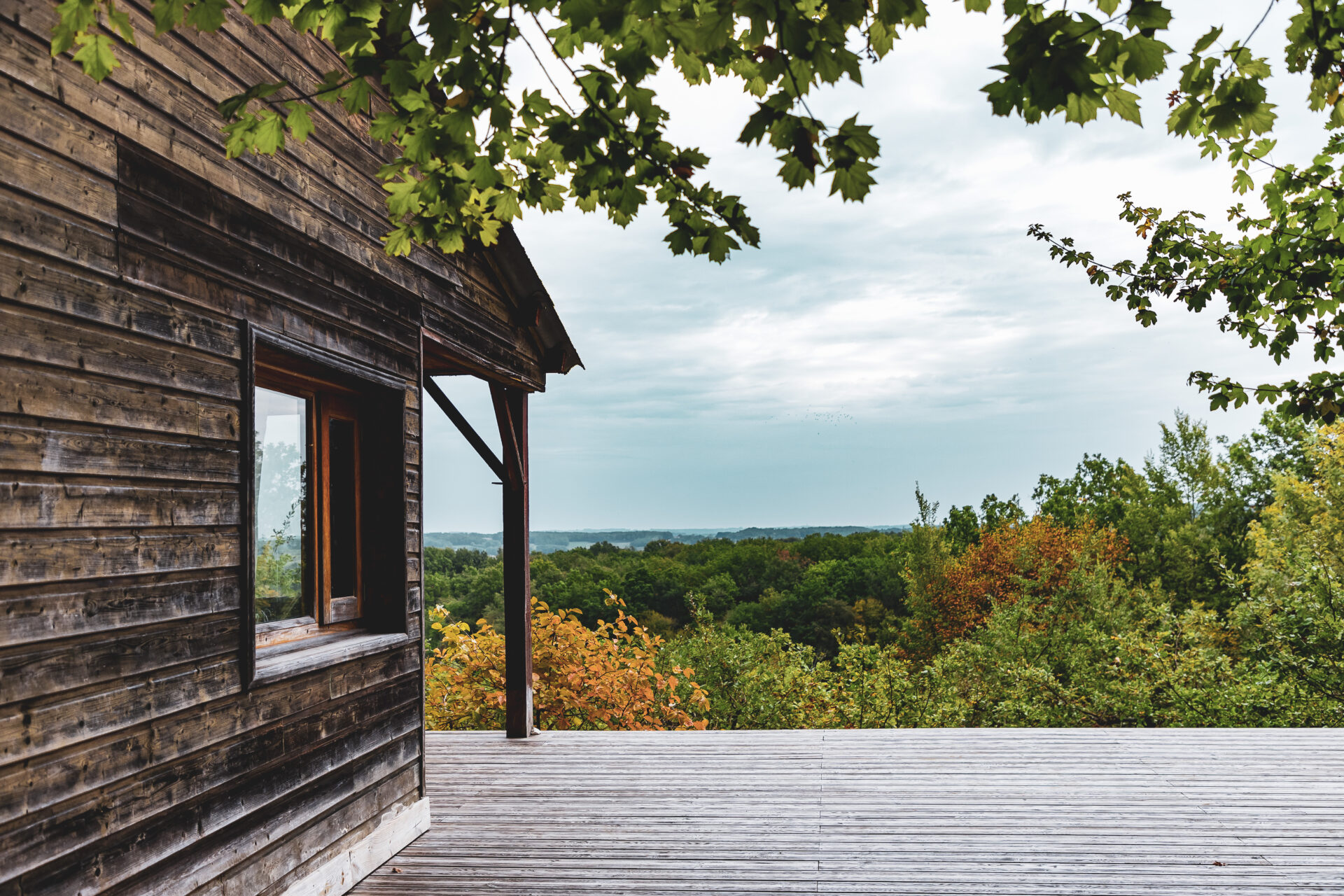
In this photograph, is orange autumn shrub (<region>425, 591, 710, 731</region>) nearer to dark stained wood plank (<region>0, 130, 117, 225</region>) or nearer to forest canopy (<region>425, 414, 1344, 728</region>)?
forest canopy (<region>425, 414, 1344, 728</region>)

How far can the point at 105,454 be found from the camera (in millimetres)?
2352

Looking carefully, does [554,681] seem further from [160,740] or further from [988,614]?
[988,614]

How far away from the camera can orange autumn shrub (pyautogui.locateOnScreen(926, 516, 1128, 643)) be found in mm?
21953

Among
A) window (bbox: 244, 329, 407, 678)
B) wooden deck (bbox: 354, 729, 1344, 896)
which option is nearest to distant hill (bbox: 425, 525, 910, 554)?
wooden deck (bbox: 354, 729, 1344, 896)

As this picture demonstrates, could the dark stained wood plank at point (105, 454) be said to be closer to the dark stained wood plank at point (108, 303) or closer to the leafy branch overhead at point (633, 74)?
the dark stained wood plank at point (108, 303)

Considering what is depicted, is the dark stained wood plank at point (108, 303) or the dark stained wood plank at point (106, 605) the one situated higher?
the dark stained wood plank at point (108, 303)

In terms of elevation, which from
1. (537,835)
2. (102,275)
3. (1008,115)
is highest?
(1008,115)

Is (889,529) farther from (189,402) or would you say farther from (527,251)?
(189,402)

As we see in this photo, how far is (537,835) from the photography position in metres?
4.13

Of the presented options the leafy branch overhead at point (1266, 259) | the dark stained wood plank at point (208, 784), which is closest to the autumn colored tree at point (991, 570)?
the leafy branch overhead at point (1266, 259)

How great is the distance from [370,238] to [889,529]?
2972cm

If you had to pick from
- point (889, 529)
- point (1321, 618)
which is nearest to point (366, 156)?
point (1321, 618)

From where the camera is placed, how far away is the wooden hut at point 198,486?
2129mm

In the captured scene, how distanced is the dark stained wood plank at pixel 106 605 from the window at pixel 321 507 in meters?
0.21
